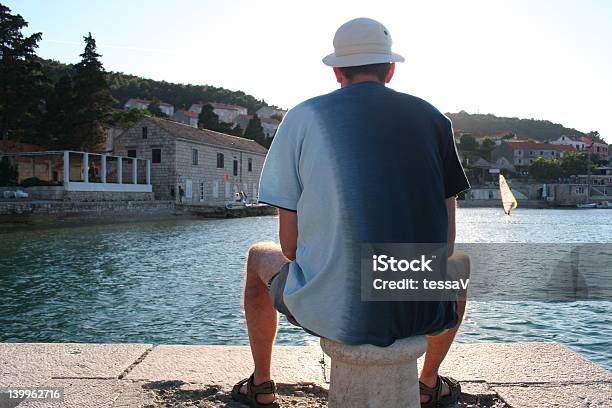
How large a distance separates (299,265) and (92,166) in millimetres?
38301

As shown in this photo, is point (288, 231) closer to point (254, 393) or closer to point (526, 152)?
point (254, 393)

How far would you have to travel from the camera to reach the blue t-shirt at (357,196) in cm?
151

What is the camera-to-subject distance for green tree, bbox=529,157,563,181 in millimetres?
87125

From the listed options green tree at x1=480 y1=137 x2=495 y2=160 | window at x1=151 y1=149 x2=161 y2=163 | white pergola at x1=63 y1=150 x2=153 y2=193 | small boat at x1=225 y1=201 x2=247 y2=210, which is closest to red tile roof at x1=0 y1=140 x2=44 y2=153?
white pergola at x1=63 y1=150 x2=153 y2=193

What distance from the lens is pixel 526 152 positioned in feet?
347

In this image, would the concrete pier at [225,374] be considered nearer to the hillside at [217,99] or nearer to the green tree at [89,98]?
the green tree at [89,98]

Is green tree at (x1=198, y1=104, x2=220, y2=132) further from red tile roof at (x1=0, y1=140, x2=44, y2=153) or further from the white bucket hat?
the white bucket hat

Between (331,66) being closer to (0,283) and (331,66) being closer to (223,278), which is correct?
(223,278)

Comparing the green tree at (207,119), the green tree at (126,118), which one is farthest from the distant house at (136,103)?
the green tree at (207,119)

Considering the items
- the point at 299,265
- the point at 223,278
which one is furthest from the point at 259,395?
the point at 223,278

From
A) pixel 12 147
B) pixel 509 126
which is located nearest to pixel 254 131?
pixel 12 147

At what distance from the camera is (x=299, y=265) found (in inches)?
65.1

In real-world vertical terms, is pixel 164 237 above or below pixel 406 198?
below

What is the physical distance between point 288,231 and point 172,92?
126 meters
